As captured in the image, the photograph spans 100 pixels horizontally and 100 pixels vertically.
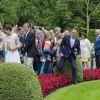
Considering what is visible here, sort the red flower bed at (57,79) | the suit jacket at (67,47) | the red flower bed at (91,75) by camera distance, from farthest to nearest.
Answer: the red flower bed at (91,75) → the suit jacket at (67,47) → the red flower bed at (57,79)

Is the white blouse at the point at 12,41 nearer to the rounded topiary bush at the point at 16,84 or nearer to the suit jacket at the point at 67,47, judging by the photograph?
the suit jacket at the point at 67,47

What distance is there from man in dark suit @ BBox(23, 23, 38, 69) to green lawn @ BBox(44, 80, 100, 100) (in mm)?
1450

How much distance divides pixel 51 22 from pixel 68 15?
6.38 feet

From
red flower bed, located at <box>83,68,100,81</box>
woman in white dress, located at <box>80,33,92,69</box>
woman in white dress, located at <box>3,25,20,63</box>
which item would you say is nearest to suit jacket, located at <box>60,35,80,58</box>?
red flower bed, located at <box>83,68,100,81</box>

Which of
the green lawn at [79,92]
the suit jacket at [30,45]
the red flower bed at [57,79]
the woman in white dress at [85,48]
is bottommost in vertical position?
the green lawn at [79,92]

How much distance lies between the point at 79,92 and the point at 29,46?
228 cm

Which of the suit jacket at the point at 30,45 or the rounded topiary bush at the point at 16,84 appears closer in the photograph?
the rounded topiary bush at the point at 16,84

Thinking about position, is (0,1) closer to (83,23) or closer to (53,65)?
(83,23)

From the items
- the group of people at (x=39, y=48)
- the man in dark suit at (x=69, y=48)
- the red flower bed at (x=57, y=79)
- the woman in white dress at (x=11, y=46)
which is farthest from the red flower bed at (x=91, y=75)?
the woman in white dress at (x=11, y=46)

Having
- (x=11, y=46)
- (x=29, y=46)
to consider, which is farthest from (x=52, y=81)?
(x=11, y=46)

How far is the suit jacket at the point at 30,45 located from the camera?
48.7 feet

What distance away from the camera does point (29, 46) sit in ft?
49.3

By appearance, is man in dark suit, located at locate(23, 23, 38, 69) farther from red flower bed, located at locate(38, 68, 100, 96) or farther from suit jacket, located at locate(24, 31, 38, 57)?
red flower bed, located at locate(38, 68, 100, 96)

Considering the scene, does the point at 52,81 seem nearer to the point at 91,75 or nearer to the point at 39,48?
the point at 39,48
